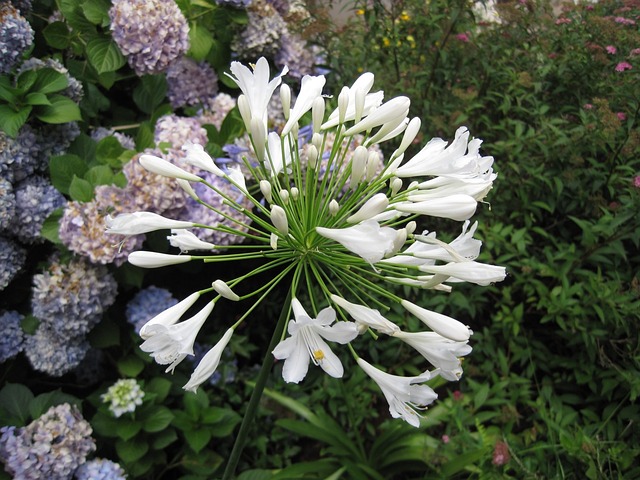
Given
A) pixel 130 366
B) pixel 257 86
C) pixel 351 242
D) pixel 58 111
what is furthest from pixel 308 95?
pixel 130 366

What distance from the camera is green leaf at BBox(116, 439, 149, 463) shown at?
2295 mm

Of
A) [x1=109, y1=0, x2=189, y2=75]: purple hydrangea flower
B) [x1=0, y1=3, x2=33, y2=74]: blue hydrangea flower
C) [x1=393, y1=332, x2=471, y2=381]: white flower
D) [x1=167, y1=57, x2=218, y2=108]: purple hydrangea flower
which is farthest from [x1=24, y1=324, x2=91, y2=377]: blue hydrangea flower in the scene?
[x1=393, y1=332, x2=471, y2=381]: white flower

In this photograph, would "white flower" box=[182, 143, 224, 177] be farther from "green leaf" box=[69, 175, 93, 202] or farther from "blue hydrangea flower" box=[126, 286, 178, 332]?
"blue hydrangea flower" box=[126, 286, 178, 332]

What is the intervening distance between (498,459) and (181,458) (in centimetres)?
143

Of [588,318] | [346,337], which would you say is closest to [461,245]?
[346,337]

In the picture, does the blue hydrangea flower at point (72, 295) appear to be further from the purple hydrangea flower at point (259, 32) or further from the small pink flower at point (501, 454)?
the small pink flower at point (501, 454)

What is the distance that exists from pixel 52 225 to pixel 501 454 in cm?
200

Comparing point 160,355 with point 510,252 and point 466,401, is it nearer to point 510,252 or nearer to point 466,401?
point 466,401

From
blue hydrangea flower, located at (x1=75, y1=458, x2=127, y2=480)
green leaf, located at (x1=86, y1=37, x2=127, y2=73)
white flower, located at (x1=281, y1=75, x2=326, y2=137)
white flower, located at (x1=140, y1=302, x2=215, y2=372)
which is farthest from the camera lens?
A: green leaf, located at (x1=86, y1=37, x2=127, y2=73)

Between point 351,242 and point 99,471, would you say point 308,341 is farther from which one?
point 99,471

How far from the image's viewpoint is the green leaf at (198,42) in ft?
9.29

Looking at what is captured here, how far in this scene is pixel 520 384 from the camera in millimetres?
2758

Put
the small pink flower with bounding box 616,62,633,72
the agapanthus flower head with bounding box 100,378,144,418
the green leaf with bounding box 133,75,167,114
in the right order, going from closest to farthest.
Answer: the agapanthus flower head with bounding box 100,378,144,418, the small pink flower with bounding box 616,62,633,72, the green leaf with bounding box 133,75,167,114

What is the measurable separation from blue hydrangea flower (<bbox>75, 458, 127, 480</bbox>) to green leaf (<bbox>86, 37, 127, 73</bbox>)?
5.54ft
